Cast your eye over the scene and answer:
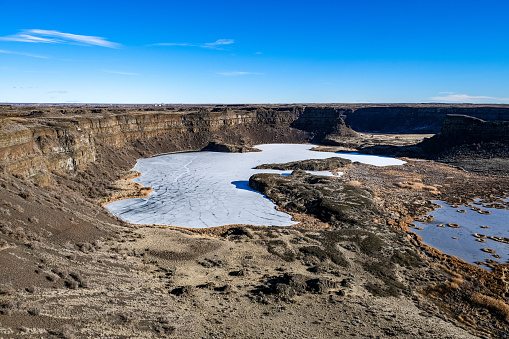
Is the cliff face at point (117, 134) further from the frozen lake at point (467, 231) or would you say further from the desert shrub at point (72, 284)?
the frozen lake at point (467, 231)

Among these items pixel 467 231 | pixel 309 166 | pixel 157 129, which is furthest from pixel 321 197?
pixel 157 129

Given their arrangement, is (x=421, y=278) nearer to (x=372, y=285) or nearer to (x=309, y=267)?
(x=372, y=285)

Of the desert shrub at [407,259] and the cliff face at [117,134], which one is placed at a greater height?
the cliff face at [117,134]

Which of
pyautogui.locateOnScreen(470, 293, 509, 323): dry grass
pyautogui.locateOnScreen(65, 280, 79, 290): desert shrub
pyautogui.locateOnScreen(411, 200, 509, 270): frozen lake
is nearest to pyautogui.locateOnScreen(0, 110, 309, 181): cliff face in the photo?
pyautogui.locateOnScreen(65, 280, 79, 290): desert shrub

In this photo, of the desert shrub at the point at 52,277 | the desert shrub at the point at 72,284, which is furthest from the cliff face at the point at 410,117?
the desert shrub at the point at 52,277

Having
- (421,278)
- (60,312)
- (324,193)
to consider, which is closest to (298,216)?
(324,193)

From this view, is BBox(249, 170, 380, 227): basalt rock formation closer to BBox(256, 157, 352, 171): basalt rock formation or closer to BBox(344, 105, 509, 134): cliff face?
BBox(256, 157, 352, 171): basalt rock formation

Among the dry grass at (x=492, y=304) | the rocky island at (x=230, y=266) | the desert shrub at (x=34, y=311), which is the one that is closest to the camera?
the desert shrub at (x=34, y=311)
